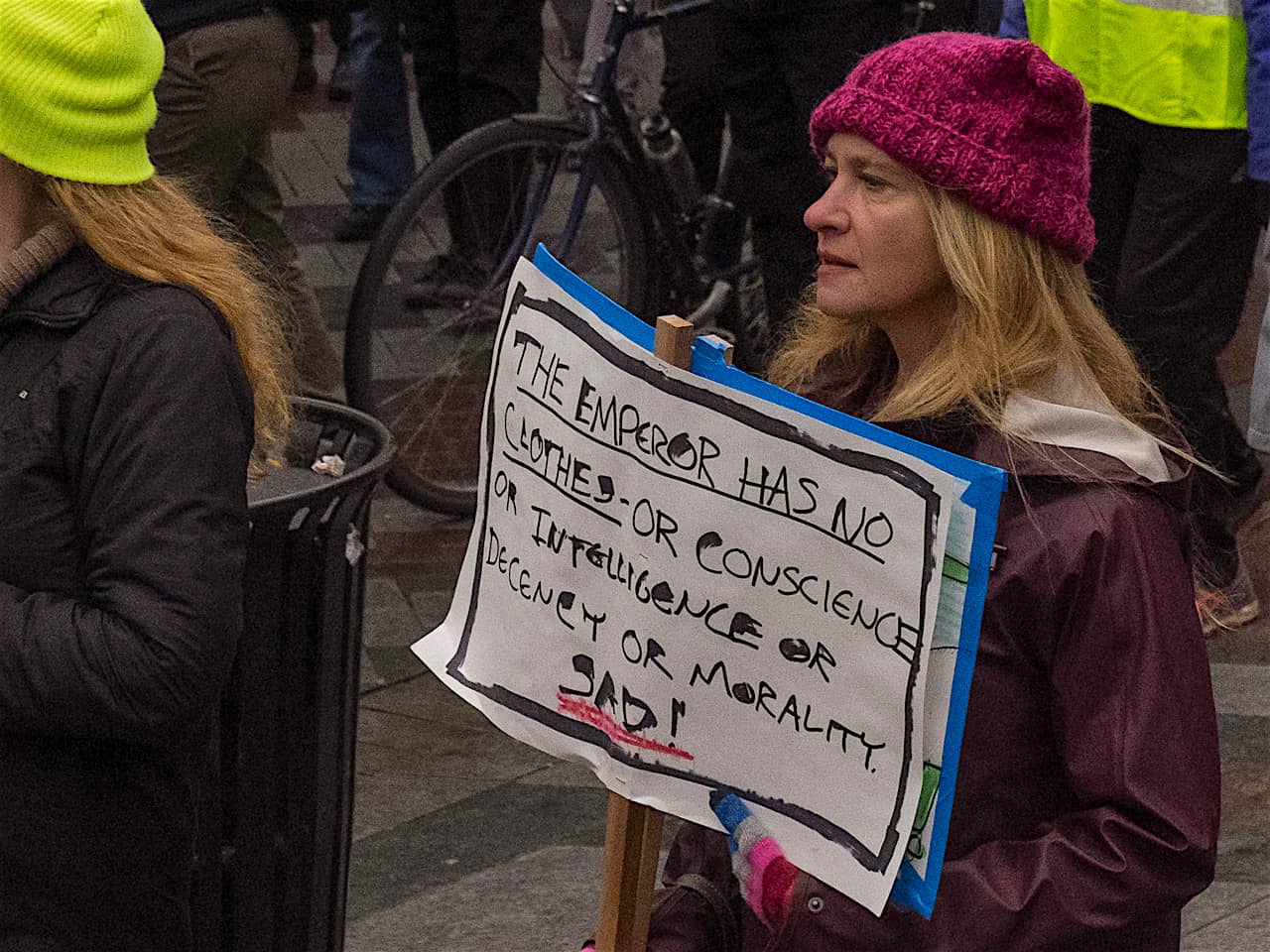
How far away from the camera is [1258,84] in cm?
429

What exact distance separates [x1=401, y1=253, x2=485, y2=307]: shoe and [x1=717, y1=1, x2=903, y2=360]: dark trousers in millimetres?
754

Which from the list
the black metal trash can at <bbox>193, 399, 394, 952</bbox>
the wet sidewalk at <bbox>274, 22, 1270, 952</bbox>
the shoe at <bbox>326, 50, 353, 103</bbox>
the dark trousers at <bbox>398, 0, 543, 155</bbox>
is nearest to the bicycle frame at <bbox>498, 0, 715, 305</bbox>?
the dark trousers at <bbox>398, 0, 543, 155</bbox>

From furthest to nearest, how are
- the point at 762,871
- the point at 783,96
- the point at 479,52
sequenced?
the point at 479,52, the point at 783,96, the point at 762,871

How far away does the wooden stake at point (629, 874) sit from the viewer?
2137mm

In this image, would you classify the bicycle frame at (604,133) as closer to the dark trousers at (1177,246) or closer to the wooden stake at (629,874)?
the dark trousers at (1177,246)

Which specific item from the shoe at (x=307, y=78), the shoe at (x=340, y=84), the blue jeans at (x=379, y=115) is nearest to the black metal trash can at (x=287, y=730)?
the blue jeans at (x=379, y=115)

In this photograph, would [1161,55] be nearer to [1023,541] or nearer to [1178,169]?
[1178,169]

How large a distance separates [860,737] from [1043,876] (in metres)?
0.20

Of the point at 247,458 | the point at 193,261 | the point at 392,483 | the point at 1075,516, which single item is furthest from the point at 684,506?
the point at 392,483

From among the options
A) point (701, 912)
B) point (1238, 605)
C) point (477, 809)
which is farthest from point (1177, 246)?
point (701, 912)

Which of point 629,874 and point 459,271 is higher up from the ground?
point 629,874

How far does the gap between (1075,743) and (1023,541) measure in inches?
7.3

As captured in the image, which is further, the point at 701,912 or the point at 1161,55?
the point at 1161,55

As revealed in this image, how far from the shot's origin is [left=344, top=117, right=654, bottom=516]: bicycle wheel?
17.6ft
